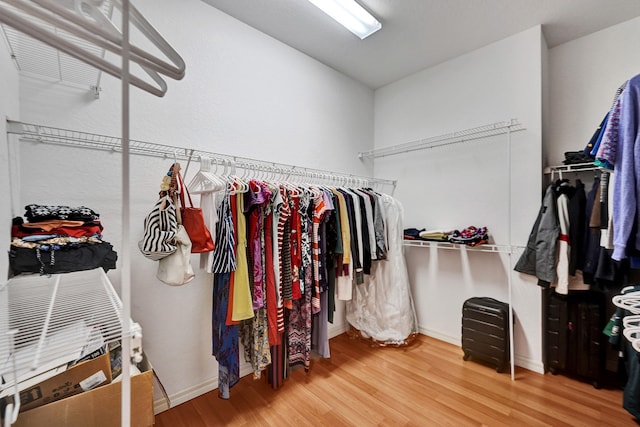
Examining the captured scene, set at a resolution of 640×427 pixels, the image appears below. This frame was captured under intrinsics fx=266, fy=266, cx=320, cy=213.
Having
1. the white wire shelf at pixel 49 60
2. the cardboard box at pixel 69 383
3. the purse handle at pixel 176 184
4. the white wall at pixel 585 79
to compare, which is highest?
the white wall at pixel 585 79

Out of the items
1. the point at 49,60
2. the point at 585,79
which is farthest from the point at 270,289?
the point at 585,79

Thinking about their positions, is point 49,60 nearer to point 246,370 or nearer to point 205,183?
point 205,183

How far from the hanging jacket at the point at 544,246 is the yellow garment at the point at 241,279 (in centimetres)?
210

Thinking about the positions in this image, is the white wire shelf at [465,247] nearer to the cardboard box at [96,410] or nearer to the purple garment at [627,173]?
the purple garment at [627,173]

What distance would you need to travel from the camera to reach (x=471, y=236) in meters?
2.35

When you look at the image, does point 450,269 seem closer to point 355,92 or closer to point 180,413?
point 355,92

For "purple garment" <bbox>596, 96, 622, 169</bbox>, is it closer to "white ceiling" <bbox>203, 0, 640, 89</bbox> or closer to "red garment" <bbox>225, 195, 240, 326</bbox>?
"white ceiling" <bbox>203, 0, 640, 89</bbox>

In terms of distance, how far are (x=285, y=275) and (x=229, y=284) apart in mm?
381

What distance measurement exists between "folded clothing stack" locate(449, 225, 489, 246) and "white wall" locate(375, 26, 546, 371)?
0.39 feet

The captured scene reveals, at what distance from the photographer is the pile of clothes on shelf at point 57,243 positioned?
0.93m

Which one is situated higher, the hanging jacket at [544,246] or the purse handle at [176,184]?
the purse handle at [176,184]

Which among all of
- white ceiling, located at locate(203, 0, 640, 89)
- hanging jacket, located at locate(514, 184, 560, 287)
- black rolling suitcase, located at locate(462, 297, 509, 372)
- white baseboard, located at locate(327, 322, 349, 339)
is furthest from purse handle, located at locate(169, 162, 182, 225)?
hanging jacket, located at locate(514, 184, 560, 287)

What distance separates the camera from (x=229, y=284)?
62.8 inches

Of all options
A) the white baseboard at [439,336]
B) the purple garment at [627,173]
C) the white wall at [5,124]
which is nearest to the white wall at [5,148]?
the white wall at [5,124]
